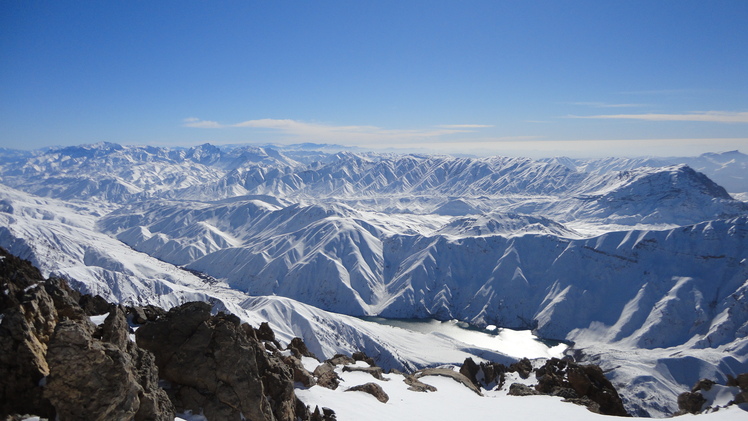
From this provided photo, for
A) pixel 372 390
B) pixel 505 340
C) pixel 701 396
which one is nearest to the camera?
pixel 372 390

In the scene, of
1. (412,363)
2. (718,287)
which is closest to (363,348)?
(412,363)

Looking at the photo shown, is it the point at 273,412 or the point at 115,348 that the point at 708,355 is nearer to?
the point at 273,412

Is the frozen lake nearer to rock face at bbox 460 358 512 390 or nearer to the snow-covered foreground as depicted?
rock face at bbox 460 358 512 390

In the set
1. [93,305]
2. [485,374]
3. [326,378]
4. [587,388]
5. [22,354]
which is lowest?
[485,374]

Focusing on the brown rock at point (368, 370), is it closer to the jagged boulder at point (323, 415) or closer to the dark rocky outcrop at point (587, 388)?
the jagged boulder at point (323, 415)

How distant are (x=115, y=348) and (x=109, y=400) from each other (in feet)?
6.79

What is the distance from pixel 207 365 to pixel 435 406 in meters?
26.2

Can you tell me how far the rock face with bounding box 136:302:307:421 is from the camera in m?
23.6

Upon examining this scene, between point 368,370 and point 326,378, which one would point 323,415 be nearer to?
point 326,378

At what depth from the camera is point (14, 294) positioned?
55.0 feet

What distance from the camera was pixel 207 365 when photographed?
79.9ft

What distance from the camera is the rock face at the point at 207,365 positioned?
2364cm

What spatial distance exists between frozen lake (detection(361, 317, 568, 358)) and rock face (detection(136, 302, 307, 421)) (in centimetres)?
15101

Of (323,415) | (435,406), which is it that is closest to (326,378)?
(323,415)
